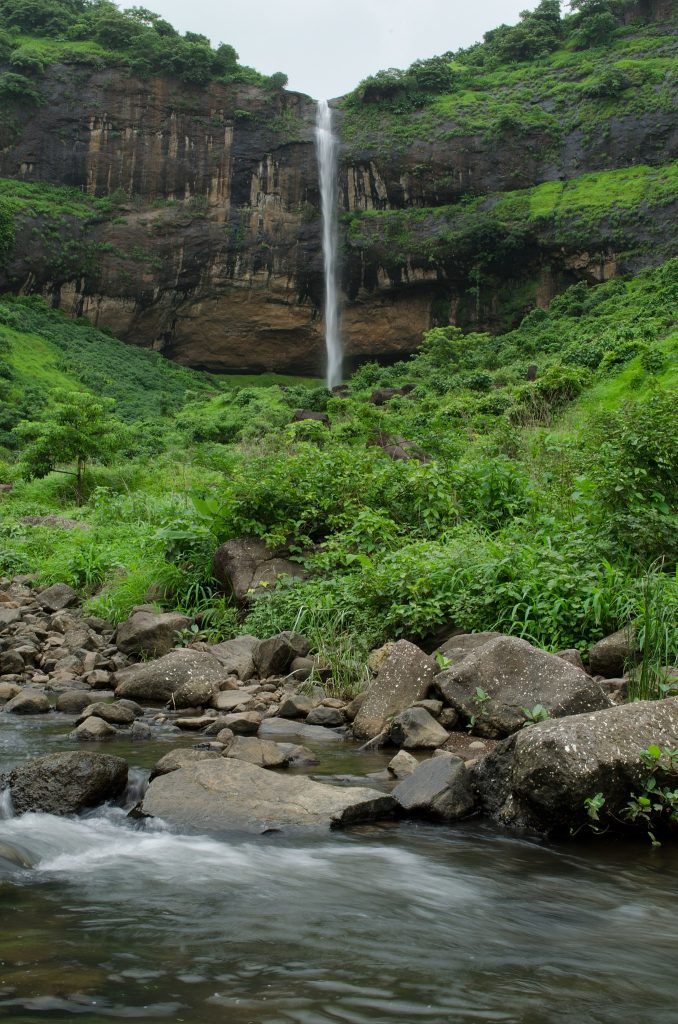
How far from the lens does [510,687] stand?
18.4ft

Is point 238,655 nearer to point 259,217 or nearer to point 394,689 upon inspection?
point 394,689

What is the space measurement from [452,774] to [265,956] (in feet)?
6.46

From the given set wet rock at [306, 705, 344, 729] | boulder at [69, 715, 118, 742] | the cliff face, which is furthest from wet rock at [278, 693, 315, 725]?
the cliff face

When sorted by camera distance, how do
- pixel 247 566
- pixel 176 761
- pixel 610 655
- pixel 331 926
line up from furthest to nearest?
pixel 247 566 → pixel 610 655 → pixel 176 761 → pixel 331 926

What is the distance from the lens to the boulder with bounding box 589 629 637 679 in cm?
604

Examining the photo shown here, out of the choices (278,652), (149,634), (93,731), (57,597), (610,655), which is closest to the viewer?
(93,731)

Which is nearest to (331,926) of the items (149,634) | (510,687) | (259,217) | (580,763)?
(580,763)

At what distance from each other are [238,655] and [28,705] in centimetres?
192

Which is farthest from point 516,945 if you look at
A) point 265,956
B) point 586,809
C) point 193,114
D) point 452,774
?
point 193,114

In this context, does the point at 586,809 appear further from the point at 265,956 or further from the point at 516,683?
the point at 265,956

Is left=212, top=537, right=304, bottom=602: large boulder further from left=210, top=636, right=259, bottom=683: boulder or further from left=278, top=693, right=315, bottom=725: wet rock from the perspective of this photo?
left=278, top=693, right=315, bottom=725: wet rock

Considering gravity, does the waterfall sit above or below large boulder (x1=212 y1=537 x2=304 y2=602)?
above

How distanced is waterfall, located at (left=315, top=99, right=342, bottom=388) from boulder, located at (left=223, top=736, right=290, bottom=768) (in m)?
47.1

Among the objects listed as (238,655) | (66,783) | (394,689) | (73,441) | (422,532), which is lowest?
(238,655)
